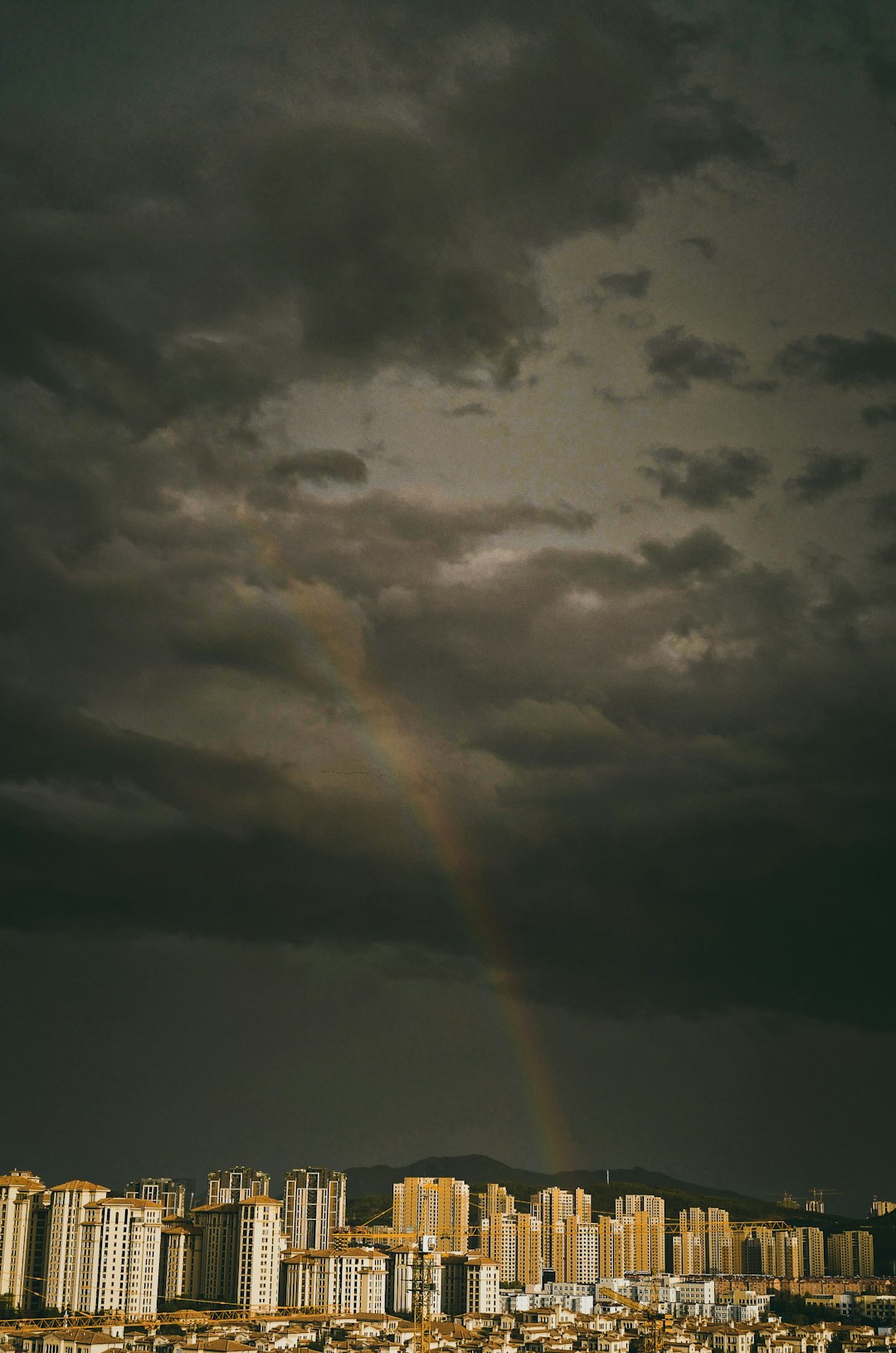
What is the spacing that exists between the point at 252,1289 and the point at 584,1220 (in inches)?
1103

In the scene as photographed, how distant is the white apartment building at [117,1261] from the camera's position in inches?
1314

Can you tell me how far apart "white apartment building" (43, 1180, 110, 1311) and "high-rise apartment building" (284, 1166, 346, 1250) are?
405 inches

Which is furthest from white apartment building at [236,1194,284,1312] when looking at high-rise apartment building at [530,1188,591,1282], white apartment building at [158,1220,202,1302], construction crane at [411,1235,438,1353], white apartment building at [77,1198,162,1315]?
high-rise apartment building at [530,1188,591,1282]

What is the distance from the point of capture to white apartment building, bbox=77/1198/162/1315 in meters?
33.4

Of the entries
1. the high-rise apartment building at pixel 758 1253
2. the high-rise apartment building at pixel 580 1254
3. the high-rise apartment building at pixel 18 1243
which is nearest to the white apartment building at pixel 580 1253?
the high-rise apartment building at pixel 580 1254

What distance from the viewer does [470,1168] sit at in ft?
395

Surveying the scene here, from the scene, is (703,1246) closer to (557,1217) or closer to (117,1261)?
(557,1217)

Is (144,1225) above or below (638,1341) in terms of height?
above

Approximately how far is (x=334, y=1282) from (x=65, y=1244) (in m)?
7.15

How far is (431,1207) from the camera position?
2120 inches

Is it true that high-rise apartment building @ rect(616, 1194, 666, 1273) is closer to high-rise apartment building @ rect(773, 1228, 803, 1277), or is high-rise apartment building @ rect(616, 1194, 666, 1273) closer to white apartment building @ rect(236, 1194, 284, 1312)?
high-rise apartment building @ rect(773, 1228, 803, 1277)

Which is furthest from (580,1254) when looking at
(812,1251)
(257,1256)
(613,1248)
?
(257,1256)

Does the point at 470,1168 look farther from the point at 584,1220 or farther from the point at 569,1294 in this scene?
the point at 569,1294

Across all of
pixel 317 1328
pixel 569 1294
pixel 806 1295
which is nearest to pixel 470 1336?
pixel 317 1328
